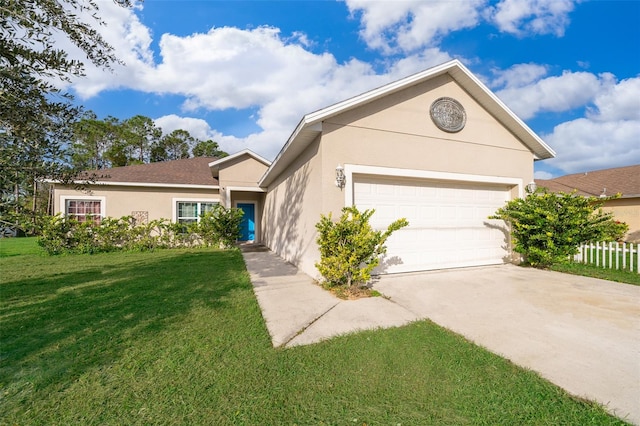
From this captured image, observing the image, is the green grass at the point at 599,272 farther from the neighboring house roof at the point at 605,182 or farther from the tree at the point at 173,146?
the tree at the point at 173,146

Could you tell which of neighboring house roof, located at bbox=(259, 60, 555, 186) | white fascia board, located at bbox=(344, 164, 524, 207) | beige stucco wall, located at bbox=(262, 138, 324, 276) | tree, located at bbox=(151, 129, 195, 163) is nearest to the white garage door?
white fascia board, located at bbox=(344, 164, 524, 207)

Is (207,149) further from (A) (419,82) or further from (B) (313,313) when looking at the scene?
(B) (313,313)

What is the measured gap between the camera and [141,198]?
481 inches

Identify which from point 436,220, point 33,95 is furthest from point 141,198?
point 436,220

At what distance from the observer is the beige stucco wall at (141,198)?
38.5ft

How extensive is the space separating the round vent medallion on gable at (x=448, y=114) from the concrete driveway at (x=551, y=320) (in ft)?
12.2

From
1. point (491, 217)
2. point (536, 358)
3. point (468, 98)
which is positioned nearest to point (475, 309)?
point (536, 358)

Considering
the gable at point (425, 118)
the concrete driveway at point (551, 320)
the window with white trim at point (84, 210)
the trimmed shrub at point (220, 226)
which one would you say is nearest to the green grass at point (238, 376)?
the concrete driveway at point (551, 320)

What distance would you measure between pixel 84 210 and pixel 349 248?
12.6 m

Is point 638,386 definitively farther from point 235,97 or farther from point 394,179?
point 235,97

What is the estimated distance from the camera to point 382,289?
208 inches

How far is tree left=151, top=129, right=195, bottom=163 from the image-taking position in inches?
1268

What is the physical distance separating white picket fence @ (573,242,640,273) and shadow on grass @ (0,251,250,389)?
31.1 ft

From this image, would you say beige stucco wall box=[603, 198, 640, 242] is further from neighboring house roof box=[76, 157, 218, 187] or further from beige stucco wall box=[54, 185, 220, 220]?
beige stucco wall box=[54, 185, 220, 220]
